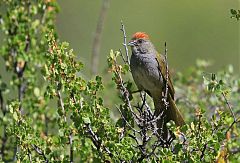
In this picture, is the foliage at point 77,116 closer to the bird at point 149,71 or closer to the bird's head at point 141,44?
the bird at point 149,71

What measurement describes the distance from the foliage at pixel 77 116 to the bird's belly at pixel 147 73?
0.63 metres

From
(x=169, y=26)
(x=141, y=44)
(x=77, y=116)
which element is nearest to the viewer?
(x=77, y=116)

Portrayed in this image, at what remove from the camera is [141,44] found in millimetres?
6992

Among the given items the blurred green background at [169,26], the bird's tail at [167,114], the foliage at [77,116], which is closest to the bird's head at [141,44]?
the bird's tail at [167,114]

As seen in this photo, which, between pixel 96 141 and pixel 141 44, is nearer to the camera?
pixel 96 141

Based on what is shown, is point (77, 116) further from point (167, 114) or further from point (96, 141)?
point (167, 114)

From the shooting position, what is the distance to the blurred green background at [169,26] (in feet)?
64.8

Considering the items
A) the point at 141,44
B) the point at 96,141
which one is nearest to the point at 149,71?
the point at 141,44

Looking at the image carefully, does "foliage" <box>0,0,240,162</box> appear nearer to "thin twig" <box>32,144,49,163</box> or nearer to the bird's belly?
"thin twig" <box>32,144,49,163</box>

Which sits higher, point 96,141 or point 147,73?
point 147,73

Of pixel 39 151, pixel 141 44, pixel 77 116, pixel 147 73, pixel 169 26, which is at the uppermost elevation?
A: pixel 169 26

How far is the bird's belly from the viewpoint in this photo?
669 centimetres

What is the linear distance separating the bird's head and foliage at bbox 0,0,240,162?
926 millimetres

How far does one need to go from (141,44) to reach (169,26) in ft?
55.8
